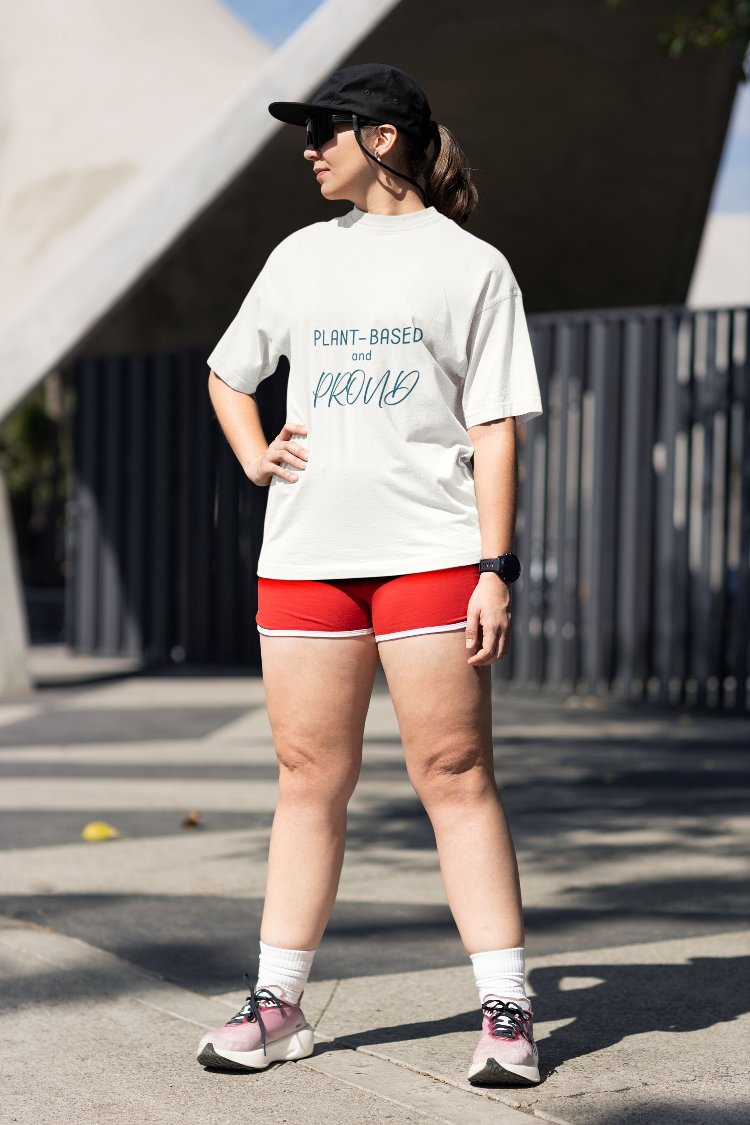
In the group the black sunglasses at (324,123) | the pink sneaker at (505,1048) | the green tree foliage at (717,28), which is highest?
the green tree foliage at (717,28)

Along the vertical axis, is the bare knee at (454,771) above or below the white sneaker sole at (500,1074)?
above

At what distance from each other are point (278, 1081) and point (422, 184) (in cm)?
184

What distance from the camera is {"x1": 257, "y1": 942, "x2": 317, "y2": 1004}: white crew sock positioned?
132 inches

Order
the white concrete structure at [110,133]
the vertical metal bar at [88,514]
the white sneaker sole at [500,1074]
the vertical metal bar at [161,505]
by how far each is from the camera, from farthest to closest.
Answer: the vertical metal bar at [88,514] < the vertical metal bar at [161,505] < the white concrete structure at [110,133] < the white sneaker sole at [500,1074]

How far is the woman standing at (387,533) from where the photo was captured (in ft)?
10.6

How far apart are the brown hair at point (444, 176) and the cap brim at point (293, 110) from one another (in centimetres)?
21

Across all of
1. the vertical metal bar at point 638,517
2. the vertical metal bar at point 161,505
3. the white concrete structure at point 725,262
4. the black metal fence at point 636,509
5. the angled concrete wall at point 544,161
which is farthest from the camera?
the white concrete structure at point 725,262

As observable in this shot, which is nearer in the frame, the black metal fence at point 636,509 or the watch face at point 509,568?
the watch face at point 509,568

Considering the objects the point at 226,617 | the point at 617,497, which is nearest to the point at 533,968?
the point at 617,497

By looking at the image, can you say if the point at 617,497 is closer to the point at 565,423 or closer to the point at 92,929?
the point at 565,423

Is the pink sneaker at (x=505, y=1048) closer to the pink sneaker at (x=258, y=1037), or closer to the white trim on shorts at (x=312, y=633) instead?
the pink sneaker at (x=258, y=1037)

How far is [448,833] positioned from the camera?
330 cm

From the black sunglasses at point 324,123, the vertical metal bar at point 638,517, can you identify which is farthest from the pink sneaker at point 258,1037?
the vertical metal bar at point 638,517

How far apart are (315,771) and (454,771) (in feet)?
0.94
